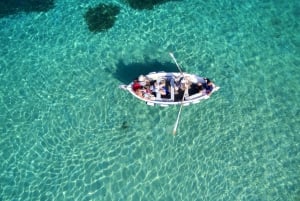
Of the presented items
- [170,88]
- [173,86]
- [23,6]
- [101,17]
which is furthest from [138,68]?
[23,6]

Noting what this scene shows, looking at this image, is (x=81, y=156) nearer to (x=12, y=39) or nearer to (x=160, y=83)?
(x=160, y=83)

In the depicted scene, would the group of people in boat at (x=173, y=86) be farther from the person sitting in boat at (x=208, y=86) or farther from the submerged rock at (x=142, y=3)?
the submerged rock at (x=142, y=3)

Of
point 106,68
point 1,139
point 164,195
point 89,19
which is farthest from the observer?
point 89,19

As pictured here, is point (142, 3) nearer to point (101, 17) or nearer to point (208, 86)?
point (101, 17)

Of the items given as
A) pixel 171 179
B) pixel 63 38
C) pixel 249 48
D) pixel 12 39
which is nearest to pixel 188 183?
pixel 171 179

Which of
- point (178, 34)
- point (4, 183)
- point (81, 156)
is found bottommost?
point (4, 183)

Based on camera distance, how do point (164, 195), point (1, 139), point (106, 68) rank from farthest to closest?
point (106, 68) → point (1, 139) → point (164, 195)

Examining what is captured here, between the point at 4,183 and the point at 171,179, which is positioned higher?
the point at 171,179

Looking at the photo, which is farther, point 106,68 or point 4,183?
point 106,68
